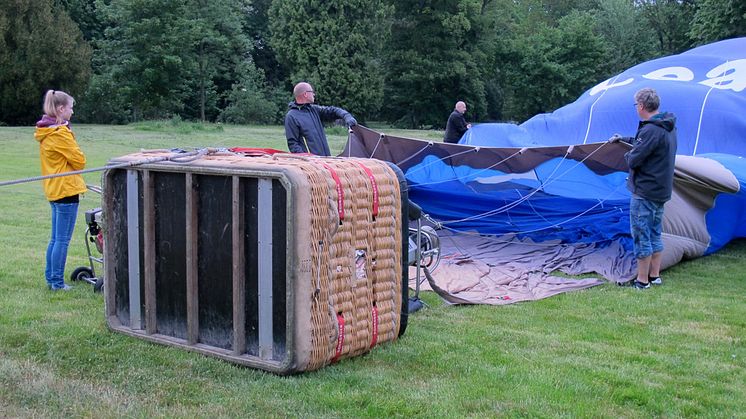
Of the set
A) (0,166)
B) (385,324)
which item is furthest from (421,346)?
(0,166)

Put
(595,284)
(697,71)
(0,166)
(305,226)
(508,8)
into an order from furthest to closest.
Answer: (508,8)
(0,166)
(697,71)
(595,284)
(305,226)

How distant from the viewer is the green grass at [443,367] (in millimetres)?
3701

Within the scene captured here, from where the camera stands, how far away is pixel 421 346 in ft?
15.3

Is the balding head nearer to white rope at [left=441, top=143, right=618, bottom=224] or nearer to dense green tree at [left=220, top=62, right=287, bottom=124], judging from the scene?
white rope at [left=441, top=143, right=618, bottom=224]

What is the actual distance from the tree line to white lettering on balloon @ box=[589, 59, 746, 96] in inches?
1049

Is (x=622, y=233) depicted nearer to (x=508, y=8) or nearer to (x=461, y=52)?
(x=461, y=52)

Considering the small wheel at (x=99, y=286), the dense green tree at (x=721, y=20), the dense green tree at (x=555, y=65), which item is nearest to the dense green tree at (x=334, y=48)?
the dense green tree at (x=555, y=65)

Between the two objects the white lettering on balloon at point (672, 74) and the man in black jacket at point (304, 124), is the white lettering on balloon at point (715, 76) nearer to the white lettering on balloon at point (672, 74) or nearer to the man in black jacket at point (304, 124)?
the white lettering on balloon at point (672, 74)

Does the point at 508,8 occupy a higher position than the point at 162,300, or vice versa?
the point at 508,8

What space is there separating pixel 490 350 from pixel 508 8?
4889 cm

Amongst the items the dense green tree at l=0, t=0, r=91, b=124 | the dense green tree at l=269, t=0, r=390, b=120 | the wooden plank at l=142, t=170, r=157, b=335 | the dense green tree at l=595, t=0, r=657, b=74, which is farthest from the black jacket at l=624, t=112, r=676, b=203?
the dense green tree at l=595, t=0, r=657, b=74

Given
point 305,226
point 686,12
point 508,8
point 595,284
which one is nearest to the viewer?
point 305,226

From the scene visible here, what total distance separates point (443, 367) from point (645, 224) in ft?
10.1

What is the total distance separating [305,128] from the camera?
698 centimetres
